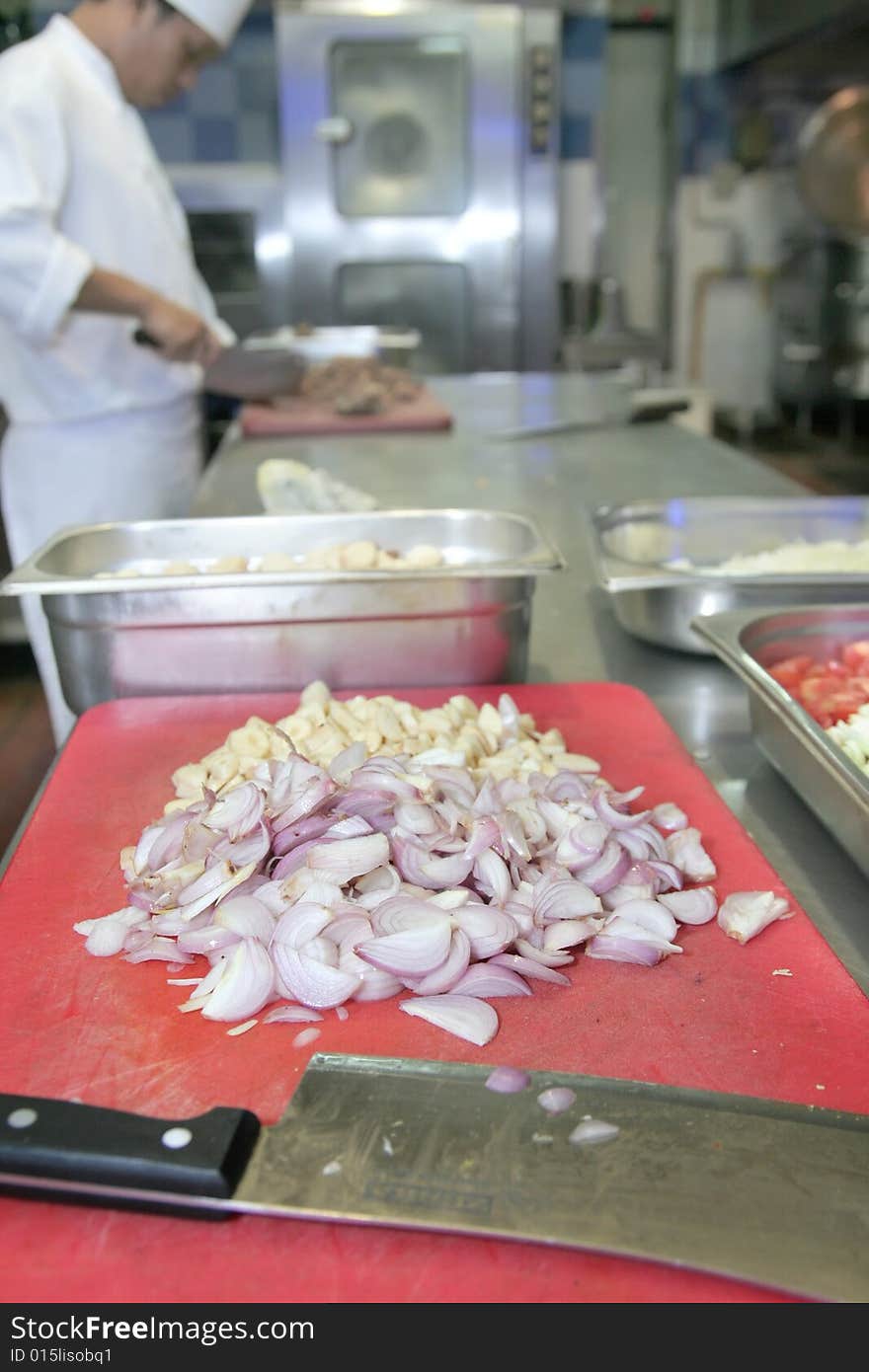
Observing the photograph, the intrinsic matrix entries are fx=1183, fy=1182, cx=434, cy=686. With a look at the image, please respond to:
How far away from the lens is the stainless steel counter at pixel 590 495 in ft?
2.83

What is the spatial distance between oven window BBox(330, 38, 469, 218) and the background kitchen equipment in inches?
80.0

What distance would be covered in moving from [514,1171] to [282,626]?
633 millimetres

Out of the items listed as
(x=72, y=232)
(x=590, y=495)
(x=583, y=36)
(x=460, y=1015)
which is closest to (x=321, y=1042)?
(x=460, y=1015)

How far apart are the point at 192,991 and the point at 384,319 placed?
426cm

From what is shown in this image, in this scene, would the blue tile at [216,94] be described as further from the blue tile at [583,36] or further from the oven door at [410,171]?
the blue tile at [583,36]

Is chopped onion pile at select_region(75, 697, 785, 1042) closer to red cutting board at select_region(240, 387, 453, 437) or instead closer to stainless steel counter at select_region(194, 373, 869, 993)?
stainless steel counter at select_region(194, 373, 869, 993)

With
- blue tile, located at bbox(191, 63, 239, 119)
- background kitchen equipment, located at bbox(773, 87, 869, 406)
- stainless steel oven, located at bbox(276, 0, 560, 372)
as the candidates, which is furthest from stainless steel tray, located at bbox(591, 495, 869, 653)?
background kitchen equipment, located at bbox(773, 87, 869, 406)

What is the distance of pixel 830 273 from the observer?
5.89m

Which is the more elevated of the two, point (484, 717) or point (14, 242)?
point (14, 242)

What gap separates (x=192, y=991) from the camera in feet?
2.28

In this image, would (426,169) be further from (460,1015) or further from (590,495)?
(460,1015)

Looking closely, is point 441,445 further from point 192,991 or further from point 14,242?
point 192,991

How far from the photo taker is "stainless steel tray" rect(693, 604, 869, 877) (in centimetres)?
76

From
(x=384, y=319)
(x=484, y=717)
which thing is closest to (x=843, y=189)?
(x=384, y=319)
